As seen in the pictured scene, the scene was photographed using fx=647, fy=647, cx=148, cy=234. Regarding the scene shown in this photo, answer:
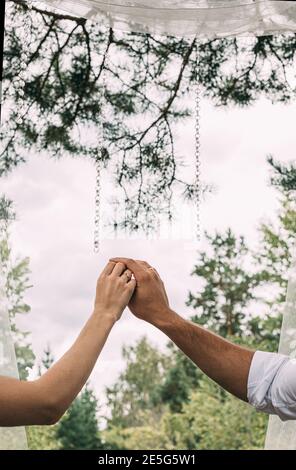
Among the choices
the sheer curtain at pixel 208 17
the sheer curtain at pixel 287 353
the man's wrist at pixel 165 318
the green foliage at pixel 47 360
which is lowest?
the green foliage at pixel 47 360

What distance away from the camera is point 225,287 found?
17.4 feet

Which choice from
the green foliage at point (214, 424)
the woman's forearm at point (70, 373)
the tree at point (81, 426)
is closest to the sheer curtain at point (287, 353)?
the woman's forearm at point (70, 373)

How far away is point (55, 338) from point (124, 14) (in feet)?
13.0

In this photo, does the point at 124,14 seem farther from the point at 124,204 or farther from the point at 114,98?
the point at 114,98

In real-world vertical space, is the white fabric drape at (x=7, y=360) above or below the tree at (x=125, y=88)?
below

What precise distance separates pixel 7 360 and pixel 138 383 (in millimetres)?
4397

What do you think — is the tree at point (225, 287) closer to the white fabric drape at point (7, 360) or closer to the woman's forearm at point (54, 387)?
the white fabric drape at point (7, 360)

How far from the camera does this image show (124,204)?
9.29 ft

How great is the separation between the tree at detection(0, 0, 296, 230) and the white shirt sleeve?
4.16 ft

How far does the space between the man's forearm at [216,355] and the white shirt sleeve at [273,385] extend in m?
0.01

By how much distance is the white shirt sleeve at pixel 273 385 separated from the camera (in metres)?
1.01

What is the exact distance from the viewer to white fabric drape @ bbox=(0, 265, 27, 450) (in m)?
1.64

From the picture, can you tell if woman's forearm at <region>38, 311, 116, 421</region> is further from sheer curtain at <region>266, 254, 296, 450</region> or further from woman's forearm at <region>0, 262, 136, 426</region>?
sheer curtain at <region>266, 254, 296, 450</region>

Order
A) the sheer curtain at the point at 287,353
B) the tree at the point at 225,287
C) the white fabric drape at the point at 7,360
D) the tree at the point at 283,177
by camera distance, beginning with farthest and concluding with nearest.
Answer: the tree at the point at 225,287, the tree at the point at 283,177, the sheer curtain at the point at 287,353, the white fabric drape at the point at 7,360
